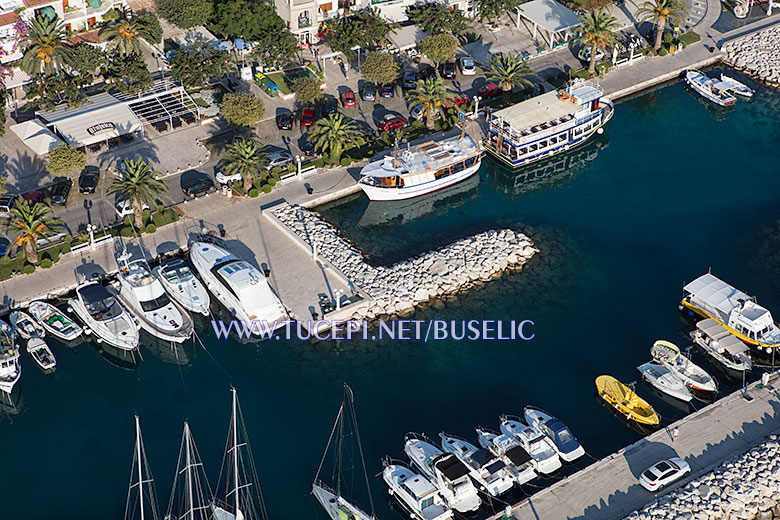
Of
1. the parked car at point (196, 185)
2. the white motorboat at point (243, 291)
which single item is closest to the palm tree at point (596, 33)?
the parked car at point (196, 185)

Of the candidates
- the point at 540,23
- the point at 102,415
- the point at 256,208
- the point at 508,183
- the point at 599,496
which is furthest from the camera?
the point at 540,23

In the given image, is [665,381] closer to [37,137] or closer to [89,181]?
[89,181]

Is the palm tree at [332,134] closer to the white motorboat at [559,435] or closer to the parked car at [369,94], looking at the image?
the parked car at [369,94]

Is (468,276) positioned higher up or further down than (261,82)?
further down

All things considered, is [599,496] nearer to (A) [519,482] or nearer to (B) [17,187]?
(A) [519,482]

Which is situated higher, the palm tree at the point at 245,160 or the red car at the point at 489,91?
the palm tree at the point at 245,160

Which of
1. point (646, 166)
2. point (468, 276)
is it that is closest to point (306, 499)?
point (468, 276)

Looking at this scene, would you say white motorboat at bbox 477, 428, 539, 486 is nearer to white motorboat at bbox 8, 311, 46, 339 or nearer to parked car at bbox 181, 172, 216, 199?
white motorboat at bbox 8, 311, 46, 339
